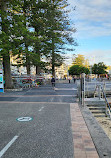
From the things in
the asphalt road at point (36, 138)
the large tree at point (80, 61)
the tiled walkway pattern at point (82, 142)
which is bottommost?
the asphalt road at point (36, 138)

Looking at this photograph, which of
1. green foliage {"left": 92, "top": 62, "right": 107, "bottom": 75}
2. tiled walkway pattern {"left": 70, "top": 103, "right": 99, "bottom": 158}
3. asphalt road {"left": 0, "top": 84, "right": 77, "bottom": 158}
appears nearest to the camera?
tiled walkway pattern {"left": 70, "top": 103, "right": 99, "bottom": 158}

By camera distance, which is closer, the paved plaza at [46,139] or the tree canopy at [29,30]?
the paved plaza at [46,139]

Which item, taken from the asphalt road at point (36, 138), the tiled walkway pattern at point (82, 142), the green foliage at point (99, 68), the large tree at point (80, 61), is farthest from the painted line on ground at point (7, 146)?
the large tree at point (80, 61)

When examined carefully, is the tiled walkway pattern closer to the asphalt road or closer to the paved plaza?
the paved plaza

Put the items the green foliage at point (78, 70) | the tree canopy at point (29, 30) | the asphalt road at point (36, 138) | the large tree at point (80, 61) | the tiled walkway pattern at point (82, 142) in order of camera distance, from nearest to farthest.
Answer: the tiled walkway pattern at point (82, 142) → the asphalt road at point (36, 138) → the tree canopy at point (29, 30) → the green foliage at point (78, 70) → the large tree at point (80, 61)

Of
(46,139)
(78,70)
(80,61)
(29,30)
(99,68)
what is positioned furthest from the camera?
(80,61)

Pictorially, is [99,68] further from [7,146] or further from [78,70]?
[7,146]

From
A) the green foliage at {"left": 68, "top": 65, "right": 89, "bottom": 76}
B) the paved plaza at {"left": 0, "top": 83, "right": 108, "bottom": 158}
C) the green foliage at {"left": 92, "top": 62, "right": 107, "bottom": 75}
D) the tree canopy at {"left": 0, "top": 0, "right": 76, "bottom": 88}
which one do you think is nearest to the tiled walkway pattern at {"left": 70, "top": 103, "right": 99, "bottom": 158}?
the paved plaza at {"left": 0, "top": 83, "right": 108, "bottom": 158}

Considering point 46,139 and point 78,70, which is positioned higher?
point 78,70

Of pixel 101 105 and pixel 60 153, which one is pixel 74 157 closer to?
pixel 60 153

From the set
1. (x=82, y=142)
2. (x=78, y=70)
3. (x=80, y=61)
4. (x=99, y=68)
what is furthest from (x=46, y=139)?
(x=80, y=61)

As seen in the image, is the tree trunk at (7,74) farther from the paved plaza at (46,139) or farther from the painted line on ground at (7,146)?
the painted line on ground at (7,146)

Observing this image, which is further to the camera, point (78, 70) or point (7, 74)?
point (78, 70)

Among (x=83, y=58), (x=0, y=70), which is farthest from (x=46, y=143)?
(x=83, y=58)
